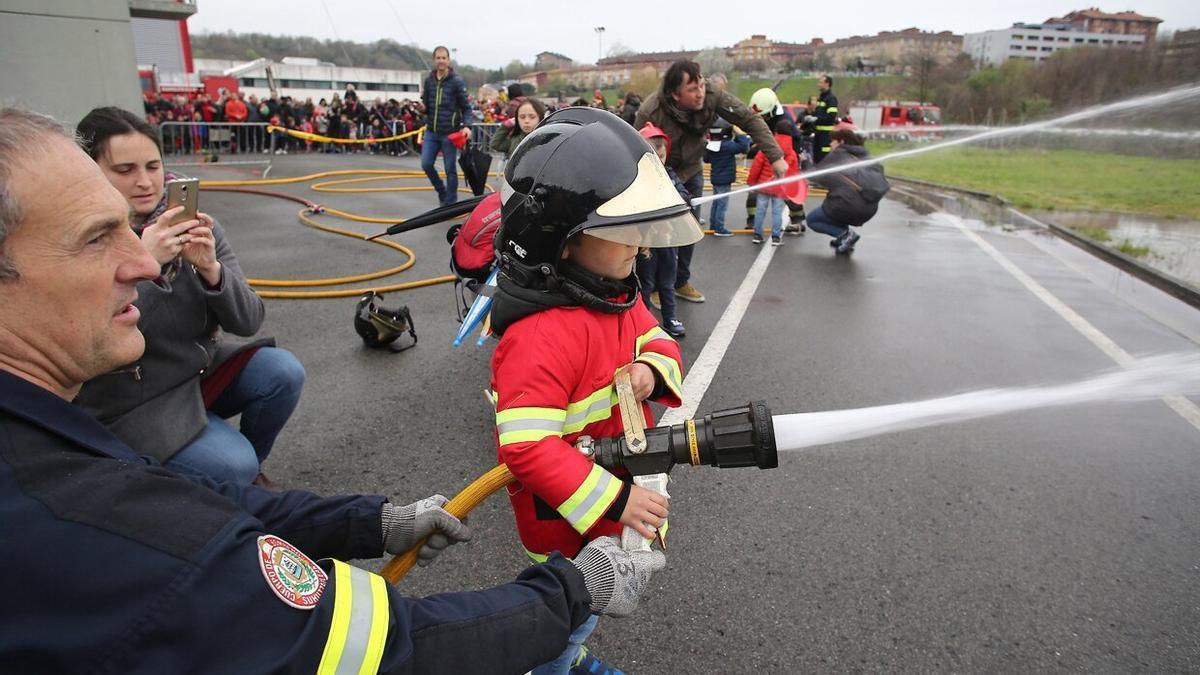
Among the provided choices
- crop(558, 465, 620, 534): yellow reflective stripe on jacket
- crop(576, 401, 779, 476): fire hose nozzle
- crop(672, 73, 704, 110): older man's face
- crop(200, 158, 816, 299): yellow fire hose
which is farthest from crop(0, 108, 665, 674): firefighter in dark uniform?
crop(672, 73, 704, 110): older man's face

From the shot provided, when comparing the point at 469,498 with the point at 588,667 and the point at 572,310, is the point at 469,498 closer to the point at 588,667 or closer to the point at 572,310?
the point at 572,310

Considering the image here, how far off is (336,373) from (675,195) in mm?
3600

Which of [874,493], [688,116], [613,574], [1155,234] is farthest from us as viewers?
[1155,234]

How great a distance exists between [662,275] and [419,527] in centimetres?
411

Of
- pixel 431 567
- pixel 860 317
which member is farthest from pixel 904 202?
pixel 431 567

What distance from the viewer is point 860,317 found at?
6.57 m

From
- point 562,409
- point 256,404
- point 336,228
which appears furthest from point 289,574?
point 336,228

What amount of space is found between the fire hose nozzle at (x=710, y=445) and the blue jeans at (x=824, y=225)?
8336 mm

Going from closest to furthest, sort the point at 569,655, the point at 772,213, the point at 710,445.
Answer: the point at 710,445 → the point at 569,655 → the point at 772,213

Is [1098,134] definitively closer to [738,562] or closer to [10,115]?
[738,562]

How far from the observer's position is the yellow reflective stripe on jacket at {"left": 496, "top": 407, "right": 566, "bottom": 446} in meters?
1.74

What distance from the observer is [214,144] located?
2011 cm

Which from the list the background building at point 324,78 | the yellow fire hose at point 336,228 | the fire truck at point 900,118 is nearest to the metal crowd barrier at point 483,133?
the yellow fire hose at point 336,228

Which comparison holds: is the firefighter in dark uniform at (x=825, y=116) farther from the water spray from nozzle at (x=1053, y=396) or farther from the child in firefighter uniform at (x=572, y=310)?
the child in firefighter uniform at (x=572, y=310)
